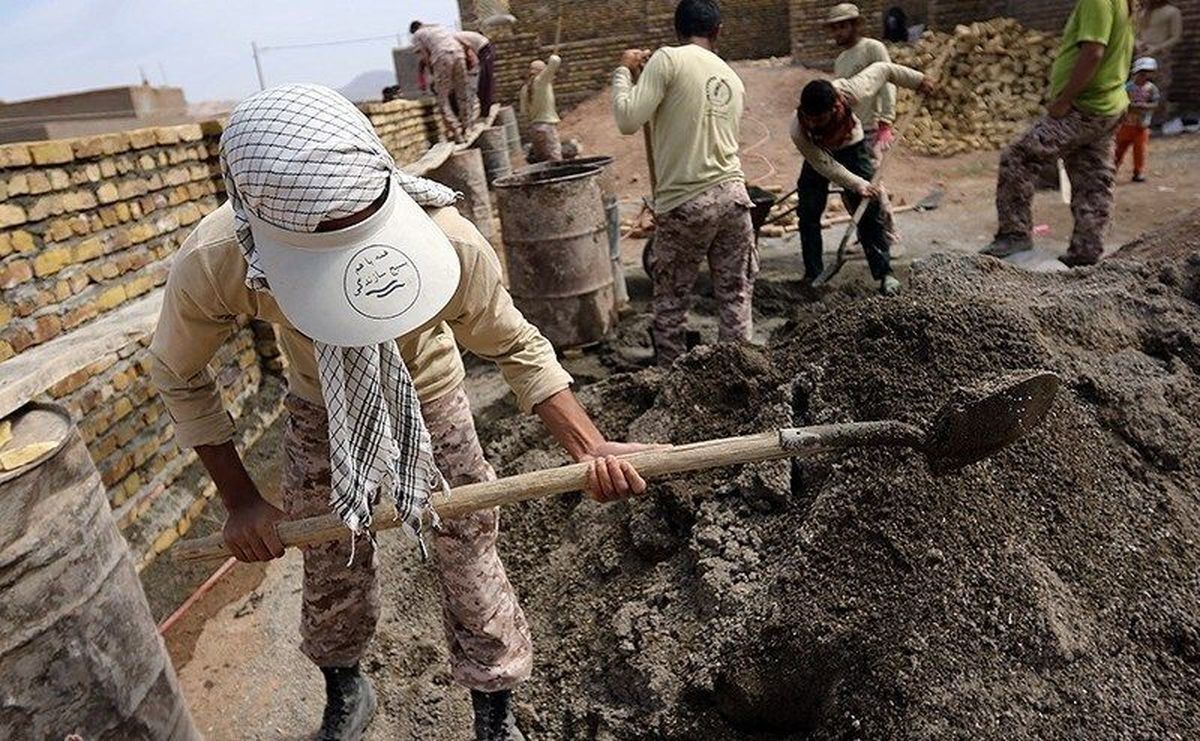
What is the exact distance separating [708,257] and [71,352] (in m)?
3.07

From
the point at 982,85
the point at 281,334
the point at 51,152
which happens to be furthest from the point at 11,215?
the point at 982,85

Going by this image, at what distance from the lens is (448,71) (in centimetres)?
865

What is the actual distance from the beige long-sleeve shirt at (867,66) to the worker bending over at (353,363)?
197 inches

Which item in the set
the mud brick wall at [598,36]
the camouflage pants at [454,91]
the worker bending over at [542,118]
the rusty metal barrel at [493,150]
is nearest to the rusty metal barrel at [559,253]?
the camouflage pants at [454,91]

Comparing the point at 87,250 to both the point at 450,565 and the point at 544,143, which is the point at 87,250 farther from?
the point at 544,143

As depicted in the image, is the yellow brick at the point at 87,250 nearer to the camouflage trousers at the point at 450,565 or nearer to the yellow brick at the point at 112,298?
the yellow brick at the point at 112,298

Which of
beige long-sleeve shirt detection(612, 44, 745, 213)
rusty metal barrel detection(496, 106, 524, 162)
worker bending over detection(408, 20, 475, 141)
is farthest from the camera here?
rusty metal barrel detection(496, 106, 524, 162)

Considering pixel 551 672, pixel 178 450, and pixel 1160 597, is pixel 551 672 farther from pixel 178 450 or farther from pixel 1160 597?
pixel 178 450

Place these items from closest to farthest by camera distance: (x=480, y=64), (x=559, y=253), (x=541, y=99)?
1. (x=559, y=253)
2. (x=480, y=64)
3. (x=541, y=99)

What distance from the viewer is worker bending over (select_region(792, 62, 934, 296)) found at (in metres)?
5.34

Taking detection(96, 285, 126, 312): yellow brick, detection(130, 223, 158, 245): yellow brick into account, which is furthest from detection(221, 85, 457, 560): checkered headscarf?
detection(130, 223, 158, 245): yellow brick

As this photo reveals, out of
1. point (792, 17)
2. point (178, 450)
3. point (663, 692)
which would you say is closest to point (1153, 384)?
point (663, 692)

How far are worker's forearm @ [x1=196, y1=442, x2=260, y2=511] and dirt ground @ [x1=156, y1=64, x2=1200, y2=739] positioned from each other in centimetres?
96

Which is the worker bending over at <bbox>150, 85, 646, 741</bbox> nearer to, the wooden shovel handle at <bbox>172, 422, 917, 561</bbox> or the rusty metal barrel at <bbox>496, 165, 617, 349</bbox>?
the wooden shovel handle at <bbox>172, 422, 917, 561</bbox>
